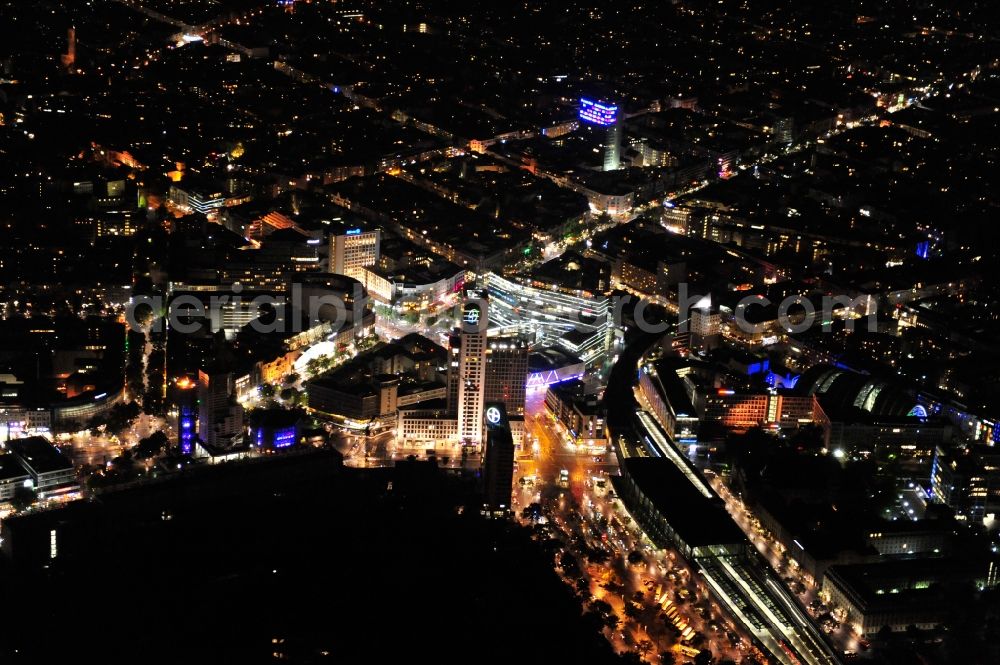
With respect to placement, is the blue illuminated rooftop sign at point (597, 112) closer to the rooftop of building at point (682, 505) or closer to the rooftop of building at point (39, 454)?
the rooftop of building at point (682, 505)

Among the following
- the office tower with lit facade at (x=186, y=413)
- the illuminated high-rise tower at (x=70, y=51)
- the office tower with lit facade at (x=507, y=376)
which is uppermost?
the illuminated high-rise tower at (x=70, y=51)

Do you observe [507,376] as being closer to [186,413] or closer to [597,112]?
[186,413]

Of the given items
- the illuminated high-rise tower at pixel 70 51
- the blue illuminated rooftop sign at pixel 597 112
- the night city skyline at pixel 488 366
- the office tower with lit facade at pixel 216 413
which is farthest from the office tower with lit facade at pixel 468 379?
the illuminated high-rise tower at pixel 70 51

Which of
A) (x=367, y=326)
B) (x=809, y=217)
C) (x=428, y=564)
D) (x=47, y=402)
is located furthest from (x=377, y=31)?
(x=428, y=564)

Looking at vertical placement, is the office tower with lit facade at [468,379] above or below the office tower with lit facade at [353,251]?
below

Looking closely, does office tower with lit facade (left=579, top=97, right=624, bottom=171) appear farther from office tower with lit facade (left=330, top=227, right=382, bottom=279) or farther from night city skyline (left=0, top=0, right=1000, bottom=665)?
office tower with lit facade (left=330, top=227, right=382, bottom=279)
